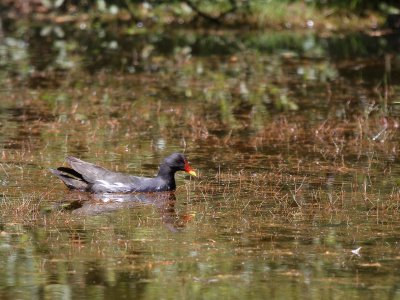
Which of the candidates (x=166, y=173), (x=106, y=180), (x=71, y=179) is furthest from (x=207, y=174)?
(x=71, y=179)

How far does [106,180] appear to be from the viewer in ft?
38.2


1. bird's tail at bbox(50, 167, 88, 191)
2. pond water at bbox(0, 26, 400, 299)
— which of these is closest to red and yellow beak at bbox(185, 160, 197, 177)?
pond water at bbox(0, 26, 400, 299)

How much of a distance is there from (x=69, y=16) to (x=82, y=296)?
24833 mm

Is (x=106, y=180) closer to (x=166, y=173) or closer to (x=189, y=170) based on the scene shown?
(x=166, y=173)

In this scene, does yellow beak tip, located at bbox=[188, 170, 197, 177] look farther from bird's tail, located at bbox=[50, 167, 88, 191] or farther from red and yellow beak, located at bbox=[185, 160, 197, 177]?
bird's tail, located at bbox=[50, 167, 88, 191]

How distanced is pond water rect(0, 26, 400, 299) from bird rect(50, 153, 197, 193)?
152mm

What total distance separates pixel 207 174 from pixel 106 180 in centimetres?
129

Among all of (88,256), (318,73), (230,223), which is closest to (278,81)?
(318,73)

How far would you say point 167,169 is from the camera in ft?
39.1

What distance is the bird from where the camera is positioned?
38.3 ft

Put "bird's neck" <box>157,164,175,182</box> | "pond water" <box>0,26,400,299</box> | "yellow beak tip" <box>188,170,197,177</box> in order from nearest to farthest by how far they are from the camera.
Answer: "pond water" <box>0,26,400,299</box>, "bird's neck" <box>157,164,175,182</box>, "yellow beak tip" <box>188,170,197,177</box>

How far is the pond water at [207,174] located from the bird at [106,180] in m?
0.15

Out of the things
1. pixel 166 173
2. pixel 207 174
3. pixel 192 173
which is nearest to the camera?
pixel 166 173

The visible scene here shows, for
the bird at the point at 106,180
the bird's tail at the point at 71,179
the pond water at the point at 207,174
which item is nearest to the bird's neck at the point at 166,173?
the bird at the point at 106,180
